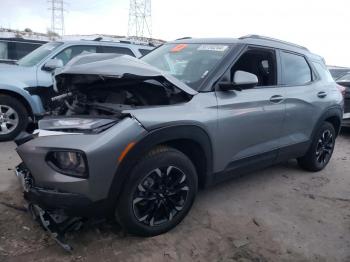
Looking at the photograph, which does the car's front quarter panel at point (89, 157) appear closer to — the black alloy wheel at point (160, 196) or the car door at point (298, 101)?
the black alloy wheel at point (160, 196)

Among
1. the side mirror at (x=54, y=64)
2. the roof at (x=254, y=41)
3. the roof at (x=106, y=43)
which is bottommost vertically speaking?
the side mirror at (x=54, y=64)

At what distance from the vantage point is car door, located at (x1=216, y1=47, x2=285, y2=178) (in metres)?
3.41

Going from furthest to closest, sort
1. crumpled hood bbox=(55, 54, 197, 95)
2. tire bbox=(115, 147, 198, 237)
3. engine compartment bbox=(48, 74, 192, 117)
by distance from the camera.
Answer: engine compartment bbox=(48, 74, 192, 117) < crumpled hood bbox=(55, 54, 197, 95) < tire bbox=(115, 147, 198, 237)

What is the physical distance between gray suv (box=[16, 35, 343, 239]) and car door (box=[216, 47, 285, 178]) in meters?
0.01

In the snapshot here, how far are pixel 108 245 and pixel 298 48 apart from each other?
3595mm

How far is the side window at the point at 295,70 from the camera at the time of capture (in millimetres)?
4329

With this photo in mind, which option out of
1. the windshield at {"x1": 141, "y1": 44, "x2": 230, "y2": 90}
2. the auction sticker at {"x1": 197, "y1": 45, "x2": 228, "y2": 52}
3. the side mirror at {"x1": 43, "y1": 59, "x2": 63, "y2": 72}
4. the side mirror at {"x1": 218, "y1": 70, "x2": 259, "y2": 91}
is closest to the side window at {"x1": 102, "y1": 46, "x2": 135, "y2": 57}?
the side mirror at {"x1": 43, "y1": 59, "x2": 63, "y2": 72}

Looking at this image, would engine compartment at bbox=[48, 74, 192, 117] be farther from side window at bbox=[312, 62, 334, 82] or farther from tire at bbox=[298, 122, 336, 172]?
side window at bbox=[312, 62, 334, 82]

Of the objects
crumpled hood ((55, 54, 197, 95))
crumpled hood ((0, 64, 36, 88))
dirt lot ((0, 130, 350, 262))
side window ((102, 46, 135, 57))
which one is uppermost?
side window ((102, 46, 135, 57))

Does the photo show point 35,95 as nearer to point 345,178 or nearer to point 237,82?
point 237,82

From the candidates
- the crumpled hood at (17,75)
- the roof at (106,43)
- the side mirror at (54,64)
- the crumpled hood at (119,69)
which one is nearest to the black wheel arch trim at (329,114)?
the crumpled hood at (119,69)

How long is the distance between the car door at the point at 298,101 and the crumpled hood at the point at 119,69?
161 cm

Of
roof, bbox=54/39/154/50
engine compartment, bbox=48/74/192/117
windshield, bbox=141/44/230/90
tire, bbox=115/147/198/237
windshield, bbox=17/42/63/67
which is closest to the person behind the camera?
tire, bbox=115/147/198/237

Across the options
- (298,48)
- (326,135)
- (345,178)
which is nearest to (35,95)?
(298,48)
